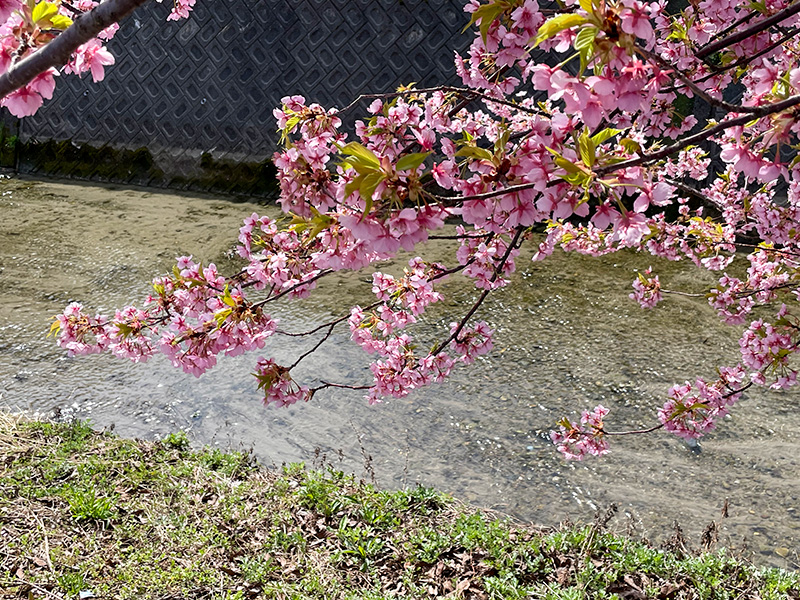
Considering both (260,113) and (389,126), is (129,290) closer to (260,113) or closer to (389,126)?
(260,113)

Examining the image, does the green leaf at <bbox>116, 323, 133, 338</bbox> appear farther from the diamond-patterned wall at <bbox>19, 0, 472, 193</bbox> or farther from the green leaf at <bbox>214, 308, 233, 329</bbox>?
the diamond-patterned wall at <bbox>19, 0, 472, 193</bbox>

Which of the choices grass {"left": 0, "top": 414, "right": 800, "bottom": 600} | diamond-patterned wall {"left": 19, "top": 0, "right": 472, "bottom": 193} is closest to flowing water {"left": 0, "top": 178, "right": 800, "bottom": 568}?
grass {"left": 0, "top": 414, "right": 800, "bottom": 600}

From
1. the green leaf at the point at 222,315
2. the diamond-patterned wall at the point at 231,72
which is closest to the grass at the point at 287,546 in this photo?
the green leaf at the point at 222,315

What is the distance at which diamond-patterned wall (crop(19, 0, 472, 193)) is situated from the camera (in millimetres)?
6516

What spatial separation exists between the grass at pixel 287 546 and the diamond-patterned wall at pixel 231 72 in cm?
477

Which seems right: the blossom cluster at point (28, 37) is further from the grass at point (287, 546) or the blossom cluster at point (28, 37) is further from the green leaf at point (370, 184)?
the grass at point (287, 546)

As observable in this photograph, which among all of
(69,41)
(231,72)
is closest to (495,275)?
(69,41)

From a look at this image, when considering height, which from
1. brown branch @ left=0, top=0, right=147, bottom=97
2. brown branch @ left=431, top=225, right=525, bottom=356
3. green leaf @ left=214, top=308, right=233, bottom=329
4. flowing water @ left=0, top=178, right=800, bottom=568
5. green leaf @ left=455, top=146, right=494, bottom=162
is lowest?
flowing water @ left=0, top=178, right=800, bottom=568

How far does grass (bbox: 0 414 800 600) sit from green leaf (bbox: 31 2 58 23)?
1.67 meters

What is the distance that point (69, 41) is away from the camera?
3.32ft

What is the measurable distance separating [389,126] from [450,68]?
5.23 m

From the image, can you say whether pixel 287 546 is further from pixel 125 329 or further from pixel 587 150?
pixel 587 150

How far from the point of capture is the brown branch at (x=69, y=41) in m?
0.97

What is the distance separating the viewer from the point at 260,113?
6.97 metres
